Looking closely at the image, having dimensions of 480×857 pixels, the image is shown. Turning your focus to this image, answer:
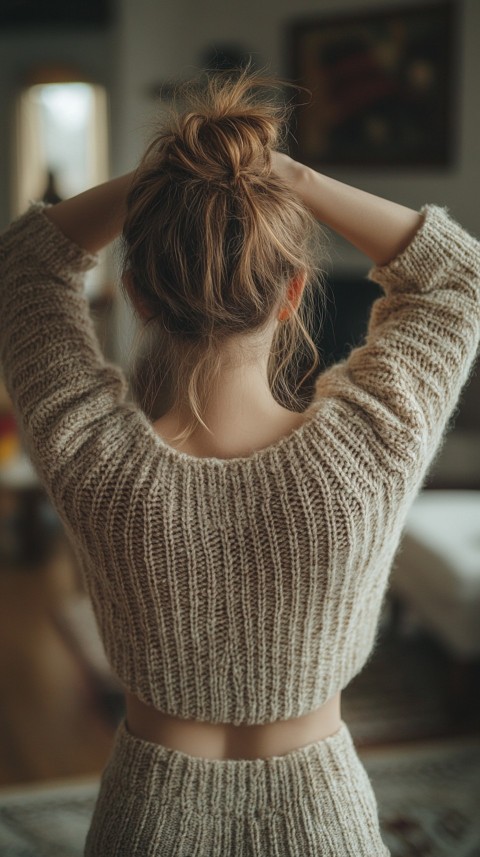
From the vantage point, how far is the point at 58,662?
2.64 metres

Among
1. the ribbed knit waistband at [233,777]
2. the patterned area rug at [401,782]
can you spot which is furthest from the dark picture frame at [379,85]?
the ribbed knit waistband at [233,777]

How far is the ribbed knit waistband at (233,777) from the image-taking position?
0.90 m

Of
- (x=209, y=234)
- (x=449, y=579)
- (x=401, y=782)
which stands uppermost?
(x=209, y=234)

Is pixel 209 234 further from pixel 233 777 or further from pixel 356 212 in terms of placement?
pixel 233 777

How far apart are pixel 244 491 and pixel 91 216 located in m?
0.37

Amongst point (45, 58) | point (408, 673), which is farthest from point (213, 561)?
point (45, 58)

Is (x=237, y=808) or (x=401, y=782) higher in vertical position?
(x=237, y=808)

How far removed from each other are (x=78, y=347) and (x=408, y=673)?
1952mm

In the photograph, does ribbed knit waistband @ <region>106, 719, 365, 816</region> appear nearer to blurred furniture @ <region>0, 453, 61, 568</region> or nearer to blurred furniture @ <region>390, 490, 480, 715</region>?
blurred furniture @ <region>390, 490, 480, 715</region>

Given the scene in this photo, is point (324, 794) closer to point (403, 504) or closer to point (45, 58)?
point (403, 504)

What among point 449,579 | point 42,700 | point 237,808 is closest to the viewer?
point 237,808

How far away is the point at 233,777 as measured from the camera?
0.91 metres


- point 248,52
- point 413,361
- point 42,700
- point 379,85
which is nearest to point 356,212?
point 413,361

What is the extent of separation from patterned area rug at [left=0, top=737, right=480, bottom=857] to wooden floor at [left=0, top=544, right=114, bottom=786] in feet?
0.32
